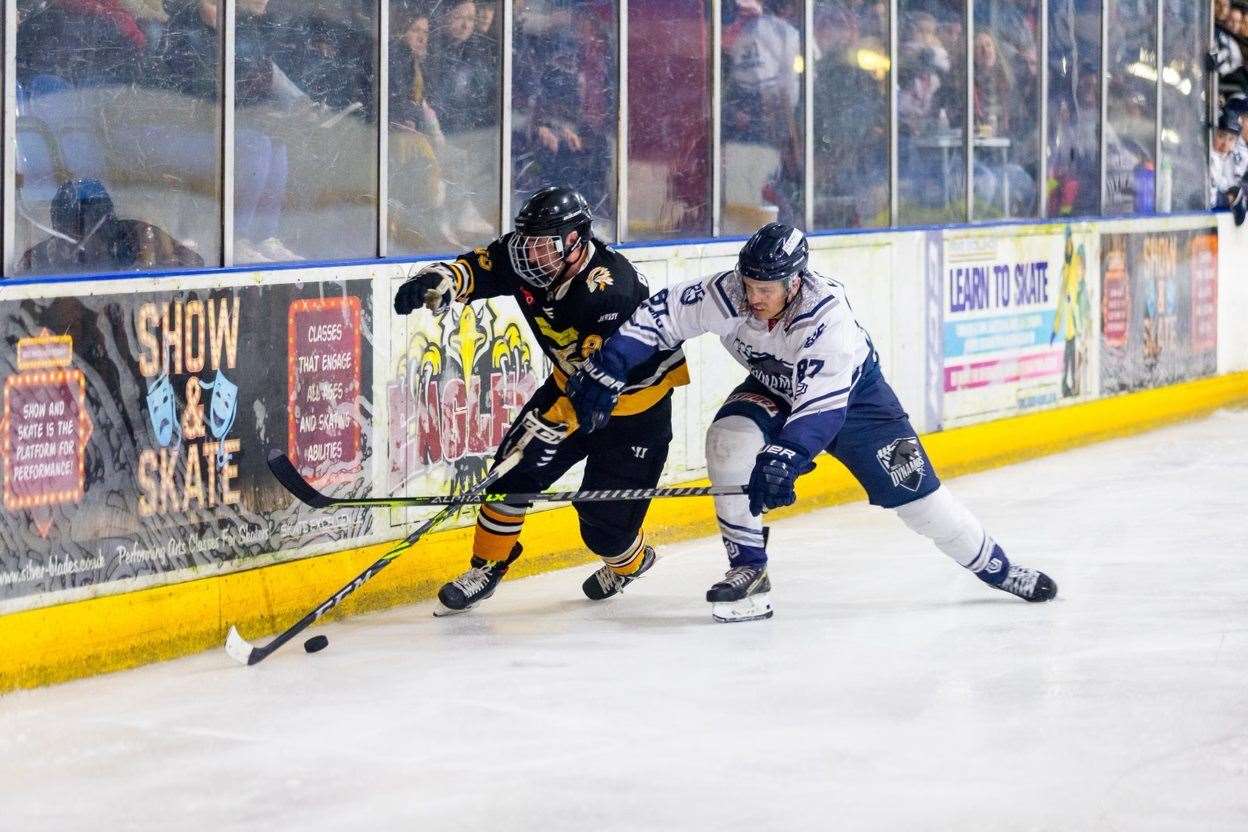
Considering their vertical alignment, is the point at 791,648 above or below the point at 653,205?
below

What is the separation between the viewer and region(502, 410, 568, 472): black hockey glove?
5602 millimetres

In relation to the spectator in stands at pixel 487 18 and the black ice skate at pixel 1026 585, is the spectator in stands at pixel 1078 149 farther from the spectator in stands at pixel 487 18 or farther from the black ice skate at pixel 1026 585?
the black ice skate at pixel 1026 585

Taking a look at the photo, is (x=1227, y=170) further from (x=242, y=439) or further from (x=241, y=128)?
(x=242, y=439)

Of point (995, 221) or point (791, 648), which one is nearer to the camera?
point (791, 648)

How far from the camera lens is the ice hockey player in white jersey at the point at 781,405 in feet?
17.0

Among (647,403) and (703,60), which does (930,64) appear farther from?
(647,403)

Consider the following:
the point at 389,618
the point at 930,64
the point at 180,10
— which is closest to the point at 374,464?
the point at 389,618

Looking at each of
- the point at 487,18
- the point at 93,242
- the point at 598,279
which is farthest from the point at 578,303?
the point at 487,18

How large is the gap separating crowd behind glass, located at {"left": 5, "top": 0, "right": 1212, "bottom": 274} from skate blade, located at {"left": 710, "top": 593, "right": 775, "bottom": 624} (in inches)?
61.1

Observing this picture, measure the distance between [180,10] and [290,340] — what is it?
0.89m

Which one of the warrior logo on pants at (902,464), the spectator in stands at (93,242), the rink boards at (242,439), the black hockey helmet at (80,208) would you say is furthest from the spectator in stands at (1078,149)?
the black hockey helmet at (80,208)

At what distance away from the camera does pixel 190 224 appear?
217 inches

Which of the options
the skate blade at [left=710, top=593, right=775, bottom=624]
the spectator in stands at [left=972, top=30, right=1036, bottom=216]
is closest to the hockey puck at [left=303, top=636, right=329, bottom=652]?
the skate blade at [left=710, top=593, right=775, bottom=624]

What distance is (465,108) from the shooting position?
661 centimetres
